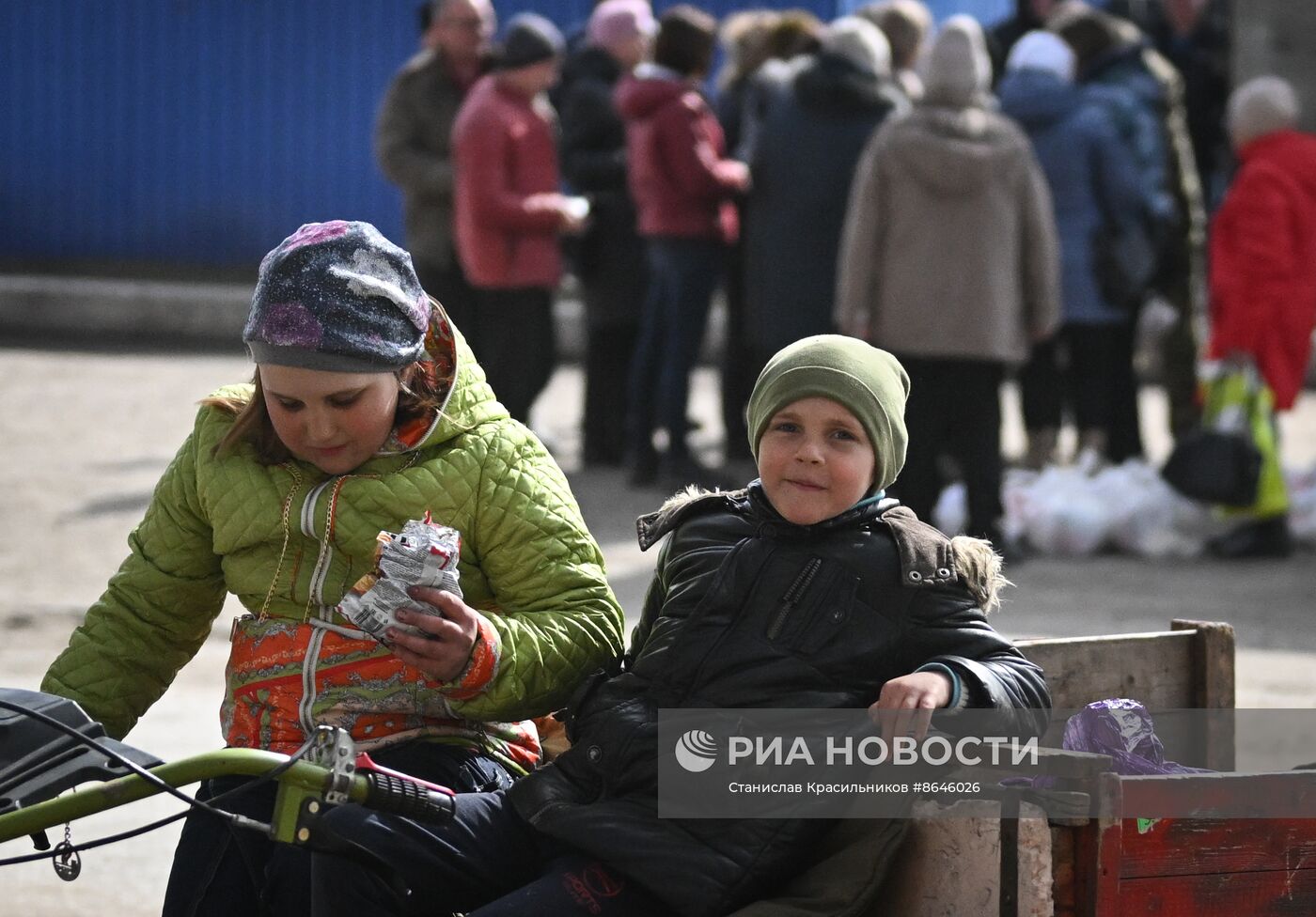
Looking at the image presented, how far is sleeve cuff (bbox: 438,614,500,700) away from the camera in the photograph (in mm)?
2664

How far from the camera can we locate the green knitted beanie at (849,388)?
2.80m

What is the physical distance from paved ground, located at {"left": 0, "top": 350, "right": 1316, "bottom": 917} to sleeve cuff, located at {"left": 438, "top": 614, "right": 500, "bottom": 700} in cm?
171

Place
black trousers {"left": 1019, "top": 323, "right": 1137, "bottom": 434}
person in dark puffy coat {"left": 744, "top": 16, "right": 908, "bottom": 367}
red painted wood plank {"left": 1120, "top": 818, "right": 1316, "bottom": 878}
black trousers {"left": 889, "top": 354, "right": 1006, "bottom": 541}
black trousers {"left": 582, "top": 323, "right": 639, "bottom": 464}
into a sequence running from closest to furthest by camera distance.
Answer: red painted wood plank {"left": 1120, "top": 818, "right": 1316, "bottom": 878}, black trousers {"left": 889, "top": 354, "right": 1006, "bottom": 541}, person in dark puffy coat {"left": 744, "top": 16, "right": 908, "bottom": 367}, black trousers {"left": 1019, "top": 323, "right": 1137, "bottom": 434}, black trousers {"left": 582, "top": 323, "right": 639, "bottom": 464}

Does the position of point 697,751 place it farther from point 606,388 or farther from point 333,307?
point 606,388

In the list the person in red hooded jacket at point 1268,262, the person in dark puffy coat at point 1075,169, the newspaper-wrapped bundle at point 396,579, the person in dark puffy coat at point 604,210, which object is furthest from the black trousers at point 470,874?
the person in dark puffy coat at point 604,210

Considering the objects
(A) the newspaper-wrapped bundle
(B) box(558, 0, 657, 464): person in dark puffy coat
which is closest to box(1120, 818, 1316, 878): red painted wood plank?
(A) the newspaper-wrapped bundle

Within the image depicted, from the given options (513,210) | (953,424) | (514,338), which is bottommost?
(514,338)

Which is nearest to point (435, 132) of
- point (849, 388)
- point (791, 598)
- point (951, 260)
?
point (951, 260)

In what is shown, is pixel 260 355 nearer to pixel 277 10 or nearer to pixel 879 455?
pixel 879 455

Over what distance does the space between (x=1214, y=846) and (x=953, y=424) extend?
4793 mm

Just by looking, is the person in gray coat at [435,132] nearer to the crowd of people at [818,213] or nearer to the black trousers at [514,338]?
the crowd of people at [818,213]

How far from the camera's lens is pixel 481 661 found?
2670 mm

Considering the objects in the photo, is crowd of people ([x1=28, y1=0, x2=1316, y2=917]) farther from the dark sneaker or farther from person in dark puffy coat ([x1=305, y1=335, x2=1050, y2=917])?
the dark sneaker

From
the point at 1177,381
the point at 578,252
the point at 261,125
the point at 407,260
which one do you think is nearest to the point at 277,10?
the point at 261,125
